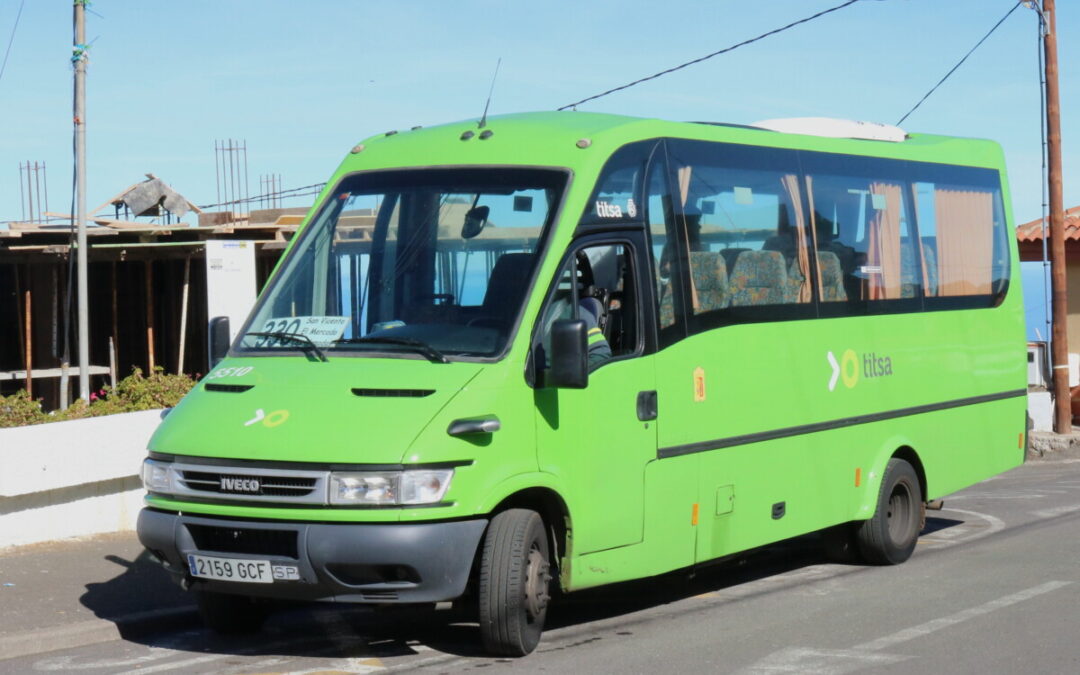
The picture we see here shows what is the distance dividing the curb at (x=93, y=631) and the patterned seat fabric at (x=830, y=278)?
16.0 feet

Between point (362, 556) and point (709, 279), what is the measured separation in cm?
333

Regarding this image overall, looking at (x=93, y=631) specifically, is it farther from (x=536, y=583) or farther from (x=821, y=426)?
(x=821, y=426)

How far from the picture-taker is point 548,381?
747 cm

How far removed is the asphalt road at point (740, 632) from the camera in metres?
7.33

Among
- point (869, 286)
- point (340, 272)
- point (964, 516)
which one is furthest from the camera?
point (964, 516)

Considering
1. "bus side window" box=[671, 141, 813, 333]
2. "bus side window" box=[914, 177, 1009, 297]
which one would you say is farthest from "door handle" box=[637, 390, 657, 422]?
"bus side window" box=[914, 177, 1009, 297]

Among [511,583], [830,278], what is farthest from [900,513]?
[511,583]

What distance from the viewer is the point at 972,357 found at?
11953mm

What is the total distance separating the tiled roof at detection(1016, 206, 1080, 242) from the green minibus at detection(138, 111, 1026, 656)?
16.7m

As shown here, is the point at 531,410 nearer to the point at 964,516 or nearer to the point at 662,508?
the point at 662,508

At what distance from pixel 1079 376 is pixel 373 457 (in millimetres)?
22001

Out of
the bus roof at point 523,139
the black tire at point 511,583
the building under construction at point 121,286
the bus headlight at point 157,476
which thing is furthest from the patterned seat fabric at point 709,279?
the building under construction at point 121,286

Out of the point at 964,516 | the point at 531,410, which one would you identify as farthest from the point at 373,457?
the point at 964,516

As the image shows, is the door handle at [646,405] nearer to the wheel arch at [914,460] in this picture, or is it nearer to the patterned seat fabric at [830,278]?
the patterned seat fabric at [830,278]
